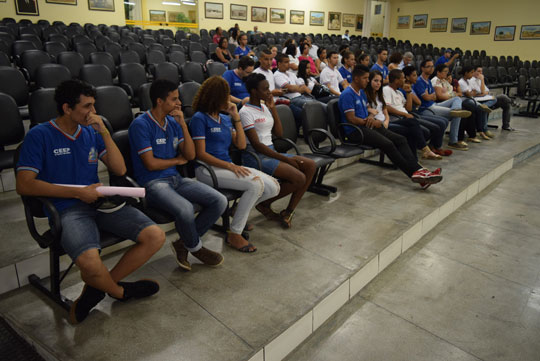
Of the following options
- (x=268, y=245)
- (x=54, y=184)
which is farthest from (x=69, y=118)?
(x=268, y=245)

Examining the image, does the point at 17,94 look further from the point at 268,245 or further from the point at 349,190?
the point at 349,190

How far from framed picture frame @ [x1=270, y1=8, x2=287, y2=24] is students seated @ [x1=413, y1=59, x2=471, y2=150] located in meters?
12.1

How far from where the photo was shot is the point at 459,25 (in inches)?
650

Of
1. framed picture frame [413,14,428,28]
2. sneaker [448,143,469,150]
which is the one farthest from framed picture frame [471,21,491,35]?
sneaker [448,143,469,150]

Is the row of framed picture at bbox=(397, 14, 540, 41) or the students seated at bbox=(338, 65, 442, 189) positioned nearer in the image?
the students seated at bbox=(338, 65, 442, 189)

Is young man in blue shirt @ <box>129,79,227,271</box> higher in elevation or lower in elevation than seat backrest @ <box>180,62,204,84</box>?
lower

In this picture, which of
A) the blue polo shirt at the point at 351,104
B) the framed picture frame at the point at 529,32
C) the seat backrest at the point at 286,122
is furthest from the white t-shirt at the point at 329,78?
the framed picture frame at the point at 529,32

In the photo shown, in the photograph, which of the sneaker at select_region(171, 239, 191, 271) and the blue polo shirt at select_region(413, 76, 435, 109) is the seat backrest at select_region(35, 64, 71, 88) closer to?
the sneaker at select_region(171, 239, 191, 271)

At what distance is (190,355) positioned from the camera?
1648mm

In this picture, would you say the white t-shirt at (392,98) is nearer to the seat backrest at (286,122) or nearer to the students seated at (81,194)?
the seat backrest at (286,122)

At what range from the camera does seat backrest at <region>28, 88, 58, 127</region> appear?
9.69 feet

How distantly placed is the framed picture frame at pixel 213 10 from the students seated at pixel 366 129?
11.9 meters

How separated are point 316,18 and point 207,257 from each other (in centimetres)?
1706

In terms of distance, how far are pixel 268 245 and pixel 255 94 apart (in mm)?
1151
